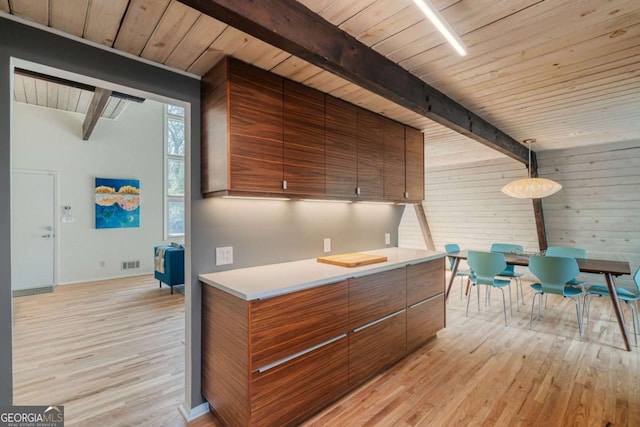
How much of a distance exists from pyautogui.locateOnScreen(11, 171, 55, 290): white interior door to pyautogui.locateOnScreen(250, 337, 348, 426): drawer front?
19.0ft

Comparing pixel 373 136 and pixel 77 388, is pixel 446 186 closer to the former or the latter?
pixel 373 136

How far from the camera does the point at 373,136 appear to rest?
2801 millimetres

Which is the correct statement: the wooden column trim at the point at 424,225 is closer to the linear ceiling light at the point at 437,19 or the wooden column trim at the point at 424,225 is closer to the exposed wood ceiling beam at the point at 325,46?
the exposed wood ceiling beam at the point at 325,46

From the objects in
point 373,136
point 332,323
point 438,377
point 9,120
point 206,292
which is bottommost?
point 438,377

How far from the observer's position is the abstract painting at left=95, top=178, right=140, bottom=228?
576cm

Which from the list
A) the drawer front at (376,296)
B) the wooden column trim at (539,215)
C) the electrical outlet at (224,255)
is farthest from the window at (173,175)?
the wooden column trim at (539,215)

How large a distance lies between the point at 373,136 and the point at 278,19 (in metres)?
1.69

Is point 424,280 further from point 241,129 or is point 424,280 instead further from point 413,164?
point 241,129

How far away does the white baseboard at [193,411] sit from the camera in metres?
1.93

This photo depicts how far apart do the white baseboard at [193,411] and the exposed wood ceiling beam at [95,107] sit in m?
3.35

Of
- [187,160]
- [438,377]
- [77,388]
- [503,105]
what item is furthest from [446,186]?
[77,388]

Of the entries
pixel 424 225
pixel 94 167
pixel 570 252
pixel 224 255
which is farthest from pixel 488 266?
pixel 94 167

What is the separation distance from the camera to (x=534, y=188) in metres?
3.74

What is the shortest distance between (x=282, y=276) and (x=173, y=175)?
235 inches
